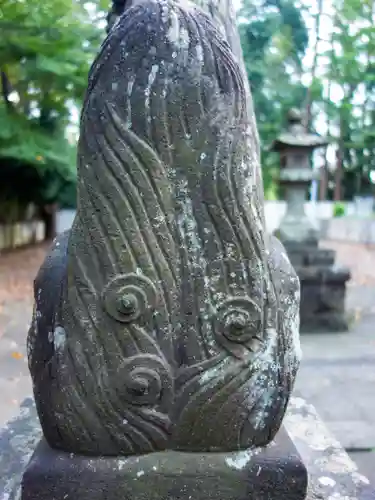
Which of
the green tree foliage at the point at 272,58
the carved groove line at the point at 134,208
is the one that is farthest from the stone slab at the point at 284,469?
the green tree foliage at the point at 272,58

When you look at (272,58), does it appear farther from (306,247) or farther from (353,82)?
(306,247)

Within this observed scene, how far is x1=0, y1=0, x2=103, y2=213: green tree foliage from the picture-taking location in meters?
7.36

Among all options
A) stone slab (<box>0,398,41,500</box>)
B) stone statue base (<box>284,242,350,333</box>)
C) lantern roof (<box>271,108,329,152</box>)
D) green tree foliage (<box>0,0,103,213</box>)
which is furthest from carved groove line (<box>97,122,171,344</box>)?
lantern roof (<box>271,108,329,152</box>)

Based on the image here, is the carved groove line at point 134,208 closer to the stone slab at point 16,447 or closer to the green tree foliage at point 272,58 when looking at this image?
the stone slab at point 16,447

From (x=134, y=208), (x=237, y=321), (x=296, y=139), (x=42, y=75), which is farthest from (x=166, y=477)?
(x=42, y=75)

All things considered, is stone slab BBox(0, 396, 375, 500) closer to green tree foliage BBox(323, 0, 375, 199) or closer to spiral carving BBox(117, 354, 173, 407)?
spiral carving BBox(117, 354, 173, 407)

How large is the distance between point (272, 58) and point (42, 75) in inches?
435

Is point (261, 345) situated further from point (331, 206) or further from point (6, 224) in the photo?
point (331, 206)

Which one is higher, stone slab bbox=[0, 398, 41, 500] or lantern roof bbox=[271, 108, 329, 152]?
lantern roof bbox=[271, 108, 329, 152]

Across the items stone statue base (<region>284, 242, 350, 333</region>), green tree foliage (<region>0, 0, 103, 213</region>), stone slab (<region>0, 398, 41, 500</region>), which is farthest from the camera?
green tree foliage (<region>0, 0, 103, 213</region>)

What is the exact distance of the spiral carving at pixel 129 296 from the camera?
61.5 inches

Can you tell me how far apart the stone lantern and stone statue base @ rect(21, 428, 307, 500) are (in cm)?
577

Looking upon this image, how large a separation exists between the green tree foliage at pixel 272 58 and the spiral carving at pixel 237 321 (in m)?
14.2

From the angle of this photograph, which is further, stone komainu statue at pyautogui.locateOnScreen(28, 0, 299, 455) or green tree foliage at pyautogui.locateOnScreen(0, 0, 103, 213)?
green tree foliage at pyautogui.locateOnScreen(0, 0, 103, 213)
